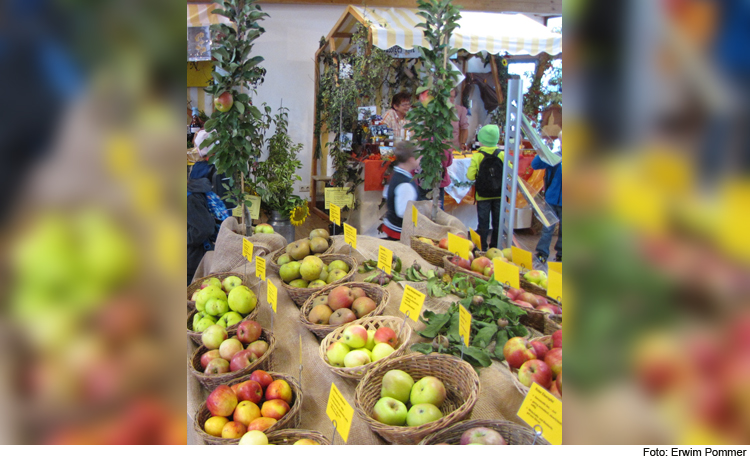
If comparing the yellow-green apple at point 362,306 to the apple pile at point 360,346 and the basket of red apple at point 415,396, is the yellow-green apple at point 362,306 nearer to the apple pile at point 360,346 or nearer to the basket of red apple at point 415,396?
the apple pile at point 360,346

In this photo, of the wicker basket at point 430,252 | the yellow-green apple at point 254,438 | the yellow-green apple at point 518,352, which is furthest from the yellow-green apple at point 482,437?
the wicker basket at point 430,252

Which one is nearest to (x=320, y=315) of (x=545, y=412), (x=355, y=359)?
(x=355, y=359)

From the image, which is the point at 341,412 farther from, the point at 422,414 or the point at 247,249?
the point at 247,249

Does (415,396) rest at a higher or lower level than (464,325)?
lower

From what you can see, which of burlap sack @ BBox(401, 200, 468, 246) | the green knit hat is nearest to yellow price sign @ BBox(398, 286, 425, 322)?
burlap sack @ BBox(401, 200, 468, 246)

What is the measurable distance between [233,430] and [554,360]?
1.04 meters

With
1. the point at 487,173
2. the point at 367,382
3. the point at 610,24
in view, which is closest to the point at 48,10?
the point at 610,24

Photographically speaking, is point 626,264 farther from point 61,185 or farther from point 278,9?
point 278,9

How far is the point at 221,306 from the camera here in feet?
7.30

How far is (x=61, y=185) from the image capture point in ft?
1.65

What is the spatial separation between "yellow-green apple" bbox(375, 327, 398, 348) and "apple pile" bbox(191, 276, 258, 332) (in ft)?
2.23

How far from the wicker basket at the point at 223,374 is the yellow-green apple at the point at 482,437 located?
860 millimetres

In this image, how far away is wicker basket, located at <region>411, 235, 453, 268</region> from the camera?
113 inches

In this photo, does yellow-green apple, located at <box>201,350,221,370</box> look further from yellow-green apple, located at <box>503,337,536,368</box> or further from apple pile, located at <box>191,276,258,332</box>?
yellow-green apple, located at <box>503,337,536,368</box>
